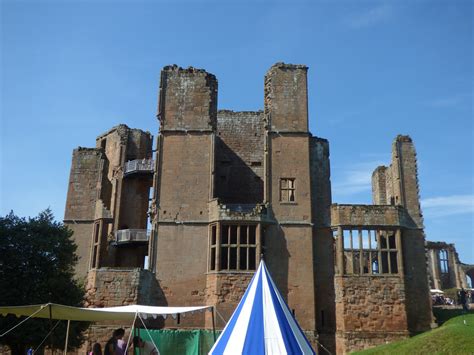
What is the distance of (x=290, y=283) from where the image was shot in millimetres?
26141

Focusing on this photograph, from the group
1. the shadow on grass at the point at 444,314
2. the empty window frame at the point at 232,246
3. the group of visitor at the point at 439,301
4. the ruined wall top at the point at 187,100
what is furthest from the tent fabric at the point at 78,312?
the group of visitor at the point at 439,301

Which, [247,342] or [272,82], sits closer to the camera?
[247,342]

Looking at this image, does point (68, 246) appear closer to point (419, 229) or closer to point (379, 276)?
point (379, 276)

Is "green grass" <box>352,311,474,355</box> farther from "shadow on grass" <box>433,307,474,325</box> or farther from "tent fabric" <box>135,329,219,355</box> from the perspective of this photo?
"tent fabric" <box>135,329,219,355</box>

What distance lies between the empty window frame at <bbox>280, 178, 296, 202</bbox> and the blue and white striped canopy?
1446cm

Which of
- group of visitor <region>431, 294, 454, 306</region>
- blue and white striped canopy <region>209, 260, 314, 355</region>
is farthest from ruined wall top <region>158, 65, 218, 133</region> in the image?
group of visitor <region>431, 294, 454, 306</region>

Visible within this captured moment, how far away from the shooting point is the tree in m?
19.0

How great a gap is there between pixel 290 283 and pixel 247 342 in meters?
14.5

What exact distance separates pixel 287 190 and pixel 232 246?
4565 millimetres

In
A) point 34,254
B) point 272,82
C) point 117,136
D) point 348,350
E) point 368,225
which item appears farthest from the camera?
point 117,136

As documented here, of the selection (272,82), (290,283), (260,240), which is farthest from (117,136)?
(290,283)

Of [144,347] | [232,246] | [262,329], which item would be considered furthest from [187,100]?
[262,329]

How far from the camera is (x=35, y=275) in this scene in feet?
65.9

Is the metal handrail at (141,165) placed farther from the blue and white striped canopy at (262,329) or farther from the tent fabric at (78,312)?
the blue and white striped canopy at (262,329)
